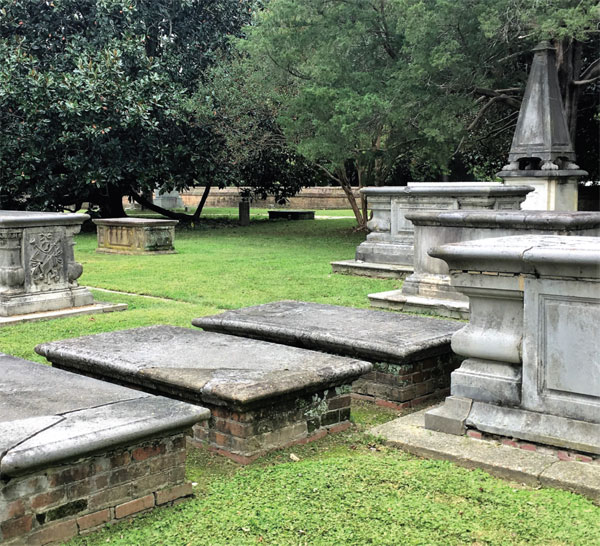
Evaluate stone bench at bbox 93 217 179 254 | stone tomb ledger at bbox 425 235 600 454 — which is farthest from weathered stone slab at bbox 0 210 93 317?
stone bench at bbox 93 217 179 254

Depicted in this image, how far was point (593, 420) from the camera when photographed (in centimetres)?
389

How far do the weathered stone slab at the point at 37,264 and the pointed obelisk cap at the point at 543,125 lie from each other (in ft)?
27.7

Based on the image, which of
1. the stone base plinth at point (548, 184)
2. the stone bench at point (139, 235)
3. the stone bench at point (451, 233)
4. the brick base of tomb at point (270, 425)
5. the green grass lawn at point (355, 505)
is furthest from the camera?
the stone bench at point (139, 235)

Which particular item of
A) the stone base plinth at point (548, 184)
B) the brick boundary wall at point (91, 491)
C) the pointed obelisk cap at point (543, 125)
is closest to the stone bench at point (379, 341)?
the brick boundary wall at point (91, 491)

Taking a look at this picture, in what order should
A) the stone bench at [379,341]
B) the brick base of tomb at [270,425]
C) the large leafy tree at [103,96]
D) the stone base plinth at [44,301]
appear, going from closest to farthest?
the brick base of tomb at [270,425] → the stone bench at [379,341] → the stone base plinth at [44,301] → the large leafy tree at [103,96]

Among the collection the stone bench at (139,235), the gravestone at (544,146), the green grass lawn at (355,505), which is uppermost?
the gravestone at (544,146)

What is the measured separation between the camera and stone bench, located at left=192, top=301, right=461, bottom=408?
202 inches

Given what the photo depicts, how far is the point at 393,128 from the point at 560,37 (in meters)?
3.84

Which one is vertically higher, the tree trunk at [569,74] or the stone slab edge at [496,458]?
the tree trunk at [569,74]

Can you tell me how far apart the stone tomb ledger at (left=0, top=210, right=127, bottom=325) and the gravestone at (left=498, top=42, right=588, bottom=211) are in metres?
8.17

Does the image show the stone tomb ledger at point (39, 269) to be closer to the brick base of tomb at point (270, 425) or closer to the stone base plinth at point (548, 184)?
the brick base of tomb at point (270, 425)

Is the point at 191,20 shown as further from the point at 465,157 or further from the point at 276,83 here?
the point at 465,157

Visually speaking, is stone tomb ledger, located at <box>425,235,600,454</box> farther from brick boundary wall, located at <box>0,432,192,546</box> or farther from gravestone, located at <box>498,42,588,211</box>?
gravestone, located at <box>498,42,588,211</box>

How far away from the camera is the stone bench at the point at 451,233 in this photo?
7234mm
